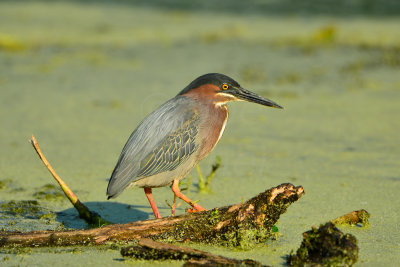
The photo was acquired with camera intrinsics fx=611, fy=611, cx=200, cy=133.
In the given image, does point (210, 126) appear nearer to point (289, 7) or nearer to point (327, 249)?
point (327, 249)

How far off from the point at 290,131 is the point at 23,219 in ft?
9.28

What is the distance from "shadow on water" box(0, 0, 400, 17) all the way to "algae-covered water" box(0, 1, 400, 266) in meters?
0.05

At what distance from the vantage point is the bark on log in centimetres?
295

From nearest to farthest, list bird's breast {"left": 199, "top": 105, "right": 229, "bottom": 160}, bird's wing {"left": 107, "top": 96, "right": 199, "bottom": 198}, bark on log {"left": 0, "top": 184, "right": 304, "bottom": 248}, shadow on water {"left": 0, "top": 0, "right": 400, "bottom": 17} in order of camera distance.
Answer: bark on log {"left": 0, "top": 184, "right": 304, "bottom": 248}
bird's wing {"left": 107, "top": 96, "right": 199, "bottom": 198}
bird's breast {"left": 199, "top": 105, "right": 229, "bottom": 160}
shadow on water {"left": 0, "top": 0, "right": 400, "bottom": 17}

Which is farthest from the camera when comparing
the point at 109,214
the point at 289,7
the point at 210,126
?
the point at 289,7

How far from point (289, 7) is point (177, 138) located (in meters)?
10.1

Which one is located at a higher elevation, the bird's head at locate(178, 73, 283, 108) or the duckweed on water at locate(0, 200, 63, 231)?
the bird's head at locate(178, 73, 283, 108)

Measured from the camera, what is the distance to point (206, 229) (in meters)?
3.04

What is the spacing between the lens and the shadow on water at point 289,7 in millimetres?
12516

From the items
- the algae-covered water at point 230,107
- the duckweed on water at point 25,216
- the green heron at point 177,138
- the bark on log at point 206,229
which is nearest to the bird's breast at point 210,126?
the green heron at point 177,138

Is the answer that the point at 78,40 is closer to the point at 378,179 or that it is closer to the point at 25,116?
the point at 25,116

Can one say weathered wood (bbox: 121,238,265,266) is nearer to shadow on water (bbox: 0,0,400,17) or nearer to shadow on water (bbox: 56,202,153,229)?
shadow on water (bbox: 56,202,153,229)

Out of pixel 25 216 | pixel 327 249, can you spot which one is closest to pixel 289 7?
pixel 25 216

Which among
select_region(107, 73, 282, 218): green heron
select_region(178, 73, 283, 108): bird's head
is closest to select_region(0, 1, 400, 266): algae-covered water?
select_region(107, 73, 282, 218): green heron
